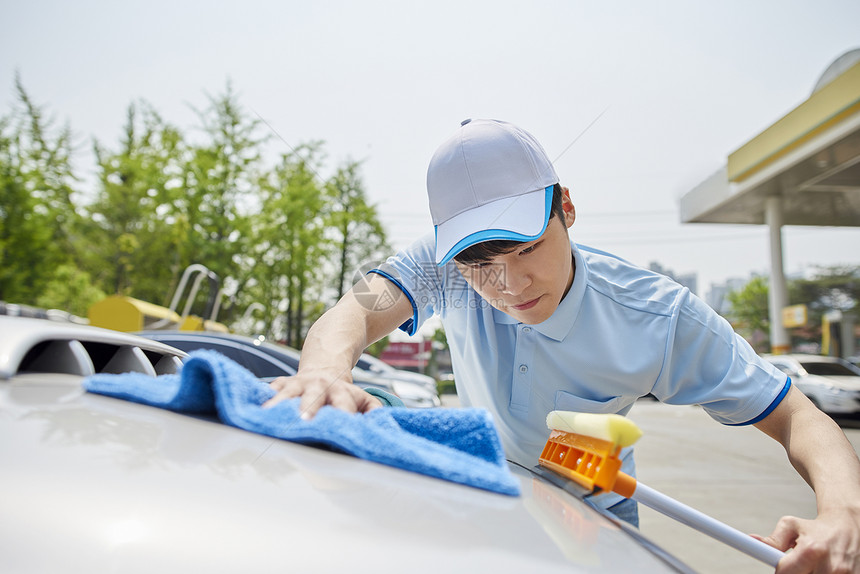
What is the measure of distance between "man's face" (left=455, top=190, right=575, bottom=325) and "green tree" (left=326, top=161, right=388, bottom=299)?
706cm

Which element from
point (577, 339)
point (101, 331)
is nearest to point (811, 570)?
point (577, 339)

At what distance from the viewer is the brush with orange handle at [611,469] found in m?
0.73

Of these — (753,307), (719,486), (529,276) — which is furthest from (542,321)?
(753,307)

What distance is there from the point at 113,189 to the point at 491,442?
1828 centimetres

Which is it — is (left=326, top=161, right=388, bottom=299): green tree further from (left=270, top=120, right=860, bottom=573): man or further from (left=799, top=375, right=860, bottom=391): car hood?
(left=799, top=375, right=860, bottom=391): car hood

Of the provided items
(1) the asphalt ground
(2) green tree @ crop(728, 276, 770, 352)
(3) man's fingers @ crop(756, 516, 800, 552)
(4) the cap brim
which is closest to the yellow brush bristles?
(3) man's fingers @ crop(756, 516, 800, 552)

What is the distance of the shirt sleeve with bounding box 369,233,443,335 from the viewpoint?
1600mm

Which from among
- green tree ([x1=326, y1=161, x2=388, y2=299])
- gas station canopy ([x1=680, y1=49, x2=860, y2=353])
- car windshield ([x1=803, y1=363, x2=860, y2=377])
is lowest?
car windshield ([x1=803, y1=363, x2=860, y2=377])

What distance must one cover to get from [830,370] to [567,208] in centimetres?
1199

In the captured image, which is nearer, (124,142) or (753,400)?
(753,400)

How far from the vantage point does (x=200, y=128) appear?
1584 cm

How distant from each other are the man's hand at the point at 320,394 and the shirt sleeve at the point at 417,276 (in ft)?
2.23

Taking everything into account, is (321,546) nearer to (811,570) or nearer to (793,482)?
(811,570)

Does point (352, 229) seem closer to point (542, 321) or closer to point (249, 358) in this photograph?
point (249, 358)
